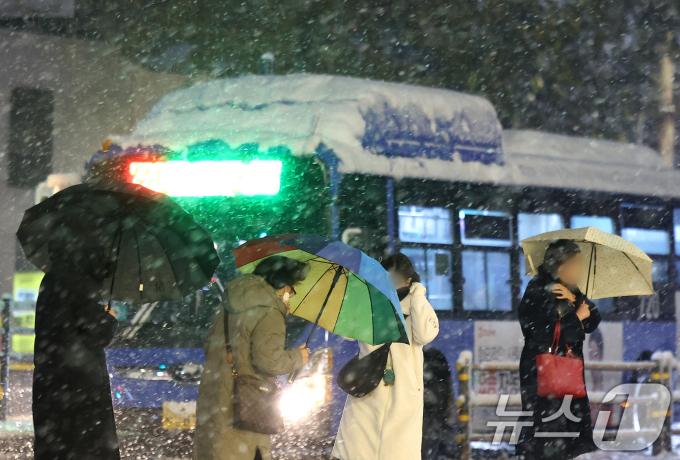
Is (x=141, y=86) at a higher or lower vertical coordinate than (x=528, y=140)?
higher

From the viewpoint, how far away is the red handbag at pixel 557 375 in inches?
309

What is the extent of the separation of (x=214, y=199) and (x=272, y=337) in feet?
22.9

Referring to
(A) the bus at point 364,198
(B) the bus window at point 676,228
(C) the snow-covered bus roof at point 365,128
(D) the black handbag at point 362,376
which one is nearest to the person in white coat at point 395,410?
(D) the black handbag at point 362,376

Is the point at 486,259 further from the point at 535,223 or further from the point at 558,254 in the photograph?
the point at 558,254

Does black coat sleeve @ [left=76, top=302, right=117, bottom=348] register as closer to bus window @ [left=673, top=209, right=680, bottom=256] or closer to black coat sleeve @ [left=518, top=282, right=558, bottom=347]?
black coat sleeve @ [left=518, top=282, right=558, bottom=347]

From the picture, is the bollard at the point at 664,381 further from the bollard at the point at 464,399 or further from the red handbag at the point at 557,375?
the red handbag at the point at 557,375

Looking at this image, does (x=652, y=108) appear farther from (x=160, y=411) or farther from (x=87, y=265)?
(x=87, y=265)

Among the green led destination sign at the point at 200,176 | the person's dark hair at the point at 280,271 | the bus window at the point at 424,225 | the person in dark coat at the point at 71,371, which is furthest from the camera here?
the bus window at the point at 424,225

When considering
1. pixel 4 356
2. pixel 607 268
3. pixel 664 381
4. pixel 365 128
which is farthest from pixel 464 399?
pixel 4 356

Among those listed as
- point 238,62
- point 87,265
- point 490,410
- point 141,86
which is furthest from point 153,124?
point 141,86

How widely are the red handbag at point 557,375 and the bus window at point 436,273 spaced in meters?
6.04

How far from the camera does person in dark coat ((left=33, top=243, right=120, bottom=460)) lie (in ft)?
18.5

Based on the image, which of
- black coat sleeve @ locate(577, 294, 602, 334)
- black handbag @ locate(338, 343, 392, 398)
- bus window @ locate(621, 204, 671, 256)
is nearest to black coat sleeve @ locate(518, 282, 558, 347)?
black coat sleeve @ locate(577, 294, 602, 334)

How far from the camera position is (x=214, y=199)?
13266 millimetres
